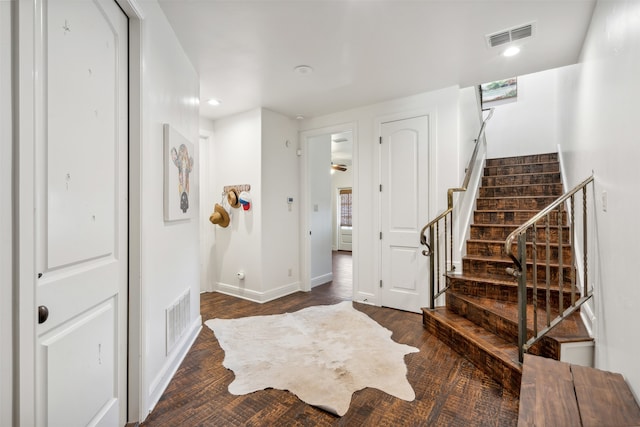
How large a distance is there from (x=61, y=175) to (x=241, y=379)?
66.8 inches

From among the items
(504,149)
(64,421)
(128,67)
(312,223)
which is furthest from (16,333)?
(504,149)

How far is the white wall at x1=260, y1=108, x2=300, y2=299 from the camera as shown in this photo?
4145mm

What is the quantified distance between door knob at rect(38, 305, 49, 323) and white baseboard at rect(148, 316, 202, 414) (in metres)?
1.04

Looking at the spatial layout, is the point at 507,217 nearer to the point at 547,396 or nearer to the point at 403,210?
the point at 403,210

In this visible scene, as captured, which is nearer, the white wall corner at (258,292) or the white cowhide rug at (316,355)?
the white cowhide rug at (316,355)

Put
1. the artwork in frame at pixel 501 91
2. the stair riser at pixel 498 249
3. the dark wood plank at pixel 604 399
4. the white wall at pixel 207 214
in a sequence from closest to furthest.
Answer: the dark wood plank at pixel 604 399, the stair riser at pixel 498 249, the white wall at pixel 207 214, the artwork in frame at pixel 501 91

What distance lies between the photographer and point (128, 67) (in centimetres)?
173

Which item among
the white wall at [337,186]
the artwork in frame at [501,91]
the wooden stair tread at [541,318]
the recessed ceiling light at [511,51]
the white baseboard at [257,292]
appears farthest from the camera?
the white wall at [337,186]

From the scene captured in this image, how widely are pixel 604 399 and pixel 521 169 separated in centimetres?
401

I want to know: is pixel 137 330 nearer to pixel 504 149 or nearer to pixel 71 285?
pixel 71 285

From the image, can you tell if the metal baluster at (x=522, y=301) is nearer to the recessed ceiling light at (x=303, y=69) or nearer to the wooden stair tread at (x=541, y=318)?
the wooden stair tread at (x=541, y=318)

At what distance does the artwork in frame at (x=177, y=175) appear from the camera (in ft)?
6.98

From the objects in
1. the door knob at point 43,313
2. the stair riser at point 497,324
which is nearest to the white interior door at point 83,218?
the door knob at point 43,313

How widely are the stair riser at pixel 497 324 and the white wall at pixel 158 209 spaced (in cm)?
247
